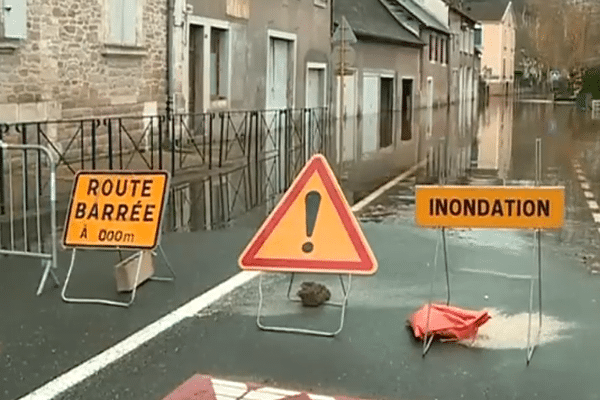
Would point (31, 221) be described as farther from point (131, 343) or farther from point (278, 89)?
point (278, 89)

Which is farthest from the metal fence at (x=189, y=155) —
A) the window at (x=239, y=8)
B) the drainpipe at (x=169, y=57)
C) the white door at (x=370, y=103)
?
the white door at (x=370, y=103)

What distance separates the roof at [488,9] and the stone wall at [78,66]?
8278cm

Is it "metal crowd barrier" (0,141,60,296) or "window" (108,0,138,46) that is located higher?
"window" (108,0,138,46)

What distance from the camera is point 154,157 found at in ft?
65.7

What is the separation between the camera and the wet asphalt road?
588 cm

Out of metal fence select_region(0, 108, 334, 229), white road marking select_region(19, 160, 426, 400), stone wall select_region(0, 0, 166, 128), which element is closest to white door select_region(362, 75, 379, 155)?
metal fence select_region(0, 108, 334, 229)

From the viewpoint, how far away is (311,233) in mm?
7344

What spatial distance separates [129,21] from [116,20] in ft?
1.80

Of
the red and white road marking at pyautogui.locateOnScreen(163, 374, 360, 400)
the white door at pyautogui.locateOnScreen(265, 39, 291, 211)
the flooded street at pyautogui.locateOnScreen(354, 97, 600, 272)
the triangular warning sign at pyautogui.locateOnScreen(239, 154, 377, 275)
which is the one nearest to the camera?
the red and white road marking at pyautogui.locateOnScreen(163, 374, 360, 400)

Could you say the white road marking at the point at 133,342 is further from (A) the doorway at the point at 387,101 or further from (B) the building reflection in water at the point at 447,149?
(A) the doorway at the point at 387,101

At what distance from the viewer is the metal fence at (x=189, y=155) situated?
46.6 feet

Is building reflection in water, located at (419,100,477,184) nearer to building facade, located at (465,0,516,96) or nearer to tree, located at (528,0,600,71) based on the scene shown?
tree, located at (528,0,600,71)

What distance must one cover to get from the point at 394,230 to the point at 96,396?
6.63 m

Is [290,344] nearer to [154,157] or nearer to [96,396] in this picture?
[96,396]
